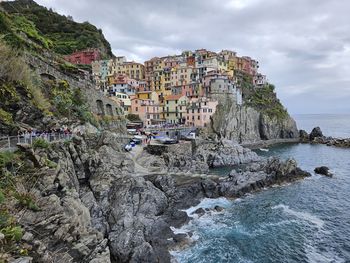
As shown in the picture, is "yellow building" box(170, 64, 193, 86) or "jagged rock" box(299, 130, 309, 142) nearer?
"yellow building" box(170, 64, 193, 86)

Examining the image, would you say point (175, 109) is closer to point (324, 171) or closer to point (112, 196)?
point (324, 171)

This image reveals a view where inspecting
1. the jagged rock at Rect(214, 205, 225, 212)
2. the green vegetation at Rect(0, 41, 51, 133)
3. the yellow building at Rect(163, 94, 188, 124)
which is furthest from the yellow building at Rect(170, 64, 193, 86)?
the jagged rock at Rect(214, 205, 225, 212)

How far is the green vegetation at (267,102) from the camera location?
10475 centimetres

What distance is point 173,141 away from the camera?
60406 millimetres

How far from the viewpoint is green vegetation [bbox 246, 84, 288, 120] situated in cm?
10475

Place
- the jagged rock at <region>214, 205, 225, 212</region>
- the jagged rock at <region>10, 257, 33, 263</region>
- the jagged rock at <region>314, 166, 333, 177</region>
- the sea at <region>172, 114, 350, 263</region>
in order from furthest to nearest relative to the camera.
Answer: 1. the jagged rock at <region>314, 166, 333, 177</region>
2. the jagged rock at <region>214, 205, 225, 212</region>
3. the sea at <region>172, 114, 350, 263</region>
4. the jagged rock at <region>10, 257, 33, 263</region>

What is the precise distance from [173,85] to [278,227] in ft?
259

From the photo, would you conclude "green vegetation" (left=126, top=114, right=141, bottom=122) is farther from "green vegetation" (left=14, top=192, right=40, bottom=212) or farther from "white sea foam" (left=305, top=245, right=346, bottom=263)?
"green vegetation" (left=14, top=192, right=40, bottom=212)

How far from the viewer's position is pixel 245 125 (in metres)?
93.2

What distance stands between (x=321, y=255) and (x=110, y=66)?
102037mm

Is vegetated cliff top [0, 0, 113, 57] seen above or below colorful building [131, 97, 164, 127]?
above

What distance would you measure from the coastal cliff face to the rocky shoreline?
103 ft

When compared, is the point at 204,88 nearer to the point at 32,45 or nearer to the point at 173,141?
the point at 173,141

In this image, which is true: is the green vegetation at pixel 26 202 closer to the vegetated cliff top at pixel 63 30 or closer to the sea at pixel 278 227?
the sea at pixel 278 227
